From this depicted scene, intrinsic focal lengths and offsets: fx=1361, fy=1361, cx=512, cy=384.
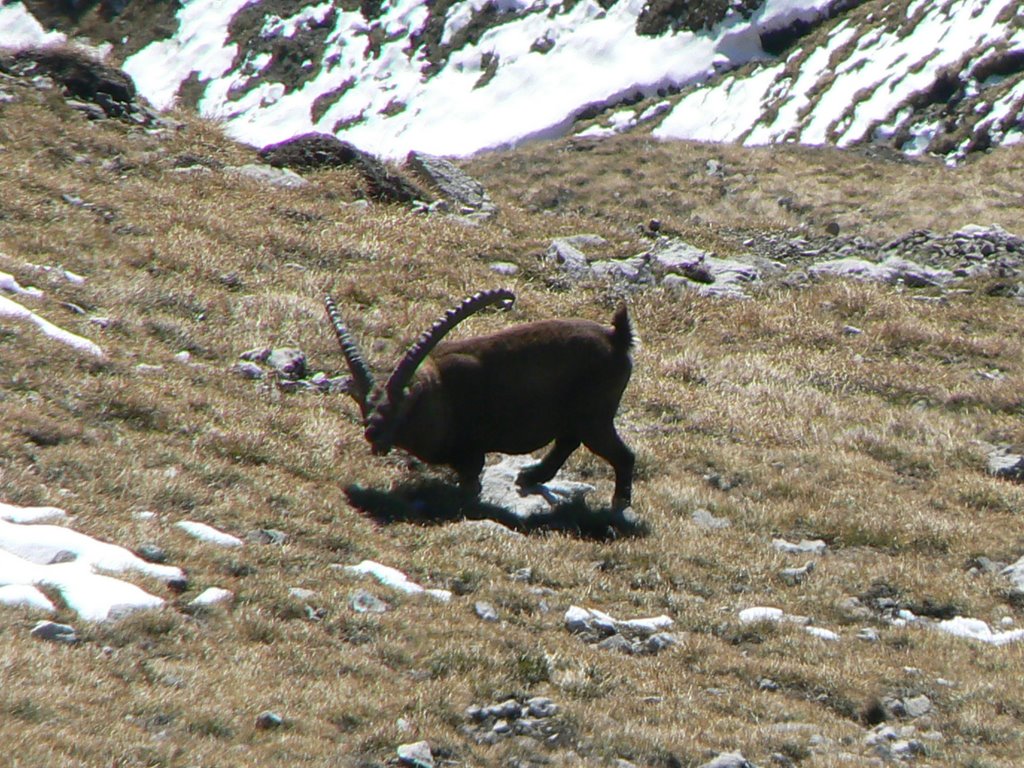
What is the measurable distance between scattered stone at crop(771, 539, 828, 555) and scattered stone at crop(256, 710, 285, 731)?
6141 mm

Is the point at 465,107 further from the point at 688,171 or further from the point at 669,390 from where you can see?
the point at 669,390

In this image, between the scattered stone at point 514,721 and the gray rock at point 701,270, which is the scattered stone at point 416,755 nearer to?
the scattered stone at point 514,721

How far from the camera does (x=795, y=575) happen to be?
11492 mm

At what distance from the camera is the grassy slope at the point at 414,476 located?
7.83 meters

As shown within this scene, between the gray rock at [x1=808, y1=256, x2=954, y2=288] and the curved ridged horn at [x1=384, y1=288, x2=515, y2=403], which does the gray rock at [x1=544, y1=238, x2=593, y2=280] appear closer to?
the gray rock at [x1=808, y1=256, x2=954, y2=288]

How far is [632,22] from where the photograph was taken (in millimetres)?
73812

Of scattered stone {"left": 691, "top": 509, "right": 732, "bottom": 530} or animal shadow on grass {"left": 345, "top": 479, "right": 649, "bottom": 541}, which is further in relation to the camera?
scattered stone {"left": 691, "top": 509, "right": 732, "bottom": 530}

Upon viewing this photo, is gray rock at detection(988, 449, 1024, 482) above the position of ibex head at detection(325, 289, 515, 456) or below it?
below

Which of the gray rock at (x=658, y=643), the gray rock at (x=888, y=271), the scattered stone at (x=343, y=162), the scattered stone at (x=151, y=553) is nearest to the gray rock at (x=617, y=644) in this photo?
the gray rock at (x=658, y=643)

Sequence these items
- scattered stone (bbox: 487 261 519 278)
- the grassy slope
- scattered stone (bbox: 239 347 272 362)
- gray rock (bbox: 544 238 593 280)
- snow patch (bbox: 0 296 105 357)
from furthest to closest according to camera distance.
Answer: gray rock (bbox: 544 238 593 280) → scattered stone (bbox: 487 261 519 278) → scattered stone (bbox: 239 347 272 362) → snow patch (bbox: 0 296 105 357) → the grassy slope

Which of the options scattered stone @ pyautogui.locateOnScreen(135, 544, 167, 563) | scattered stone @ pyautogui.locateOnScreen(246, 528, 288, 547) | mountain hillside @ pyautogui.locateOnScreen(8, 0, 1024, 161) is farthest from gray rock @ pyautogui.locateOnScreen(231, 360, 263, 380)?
mountain hillside @ pyautogui.locateOnScreen(8, 0, 1024, 161)

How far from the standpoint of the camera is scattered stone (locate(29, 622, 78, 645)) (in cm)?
776

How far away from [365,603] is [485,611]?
909mm

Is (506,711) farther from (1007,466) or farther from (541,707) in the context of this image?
(1007,466)
